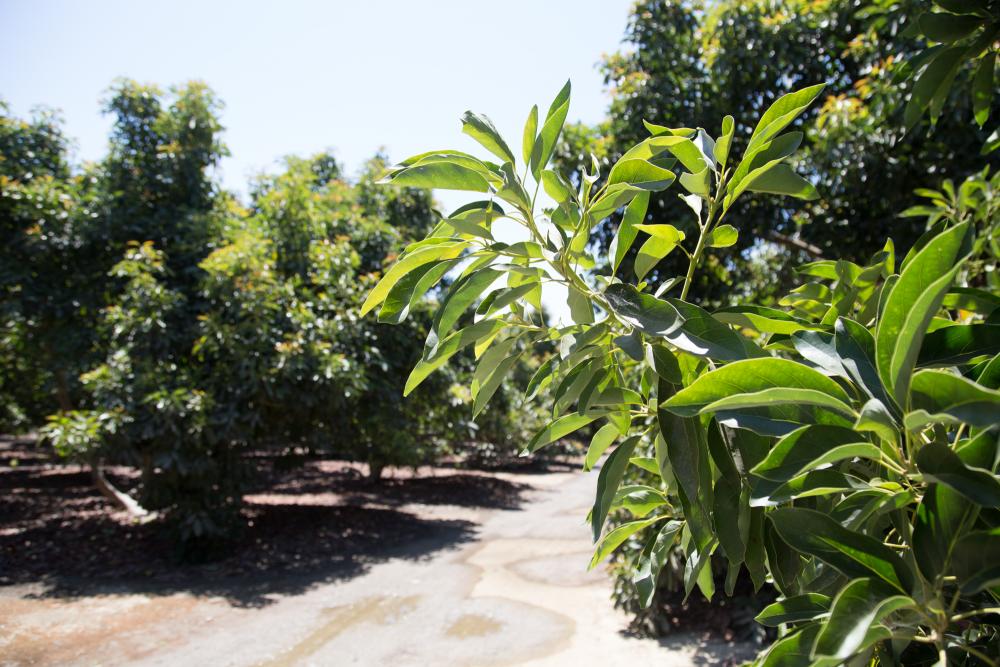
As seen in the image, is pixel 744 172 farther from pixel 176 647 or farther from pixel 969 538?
pixel 176 647

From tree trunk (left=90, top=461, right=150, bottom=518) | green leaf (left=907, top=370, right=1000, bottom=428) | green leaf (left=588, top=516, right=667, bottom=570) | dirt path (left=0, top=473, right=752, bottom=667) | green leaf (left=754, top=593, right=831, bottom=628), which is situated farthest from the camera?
tree trunk (left=90, top=461, right=150, bottom=518)

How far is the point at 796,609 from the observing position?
697 millimetres

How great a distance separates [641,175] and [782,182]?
0.21m

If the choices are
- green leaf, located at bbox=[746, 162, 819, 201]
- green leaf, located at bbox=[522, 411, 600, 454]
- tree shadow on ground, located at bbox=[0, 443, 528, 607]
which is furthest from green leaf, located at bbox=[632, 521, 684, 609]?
tree shadow on ground, located at bbox=[0, 443, 528, 607]

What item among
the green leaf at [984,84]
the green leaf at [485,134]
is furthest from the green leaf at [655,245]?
the green leaf at [984,84]

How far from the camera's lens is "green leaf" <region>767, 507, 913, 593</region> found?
608 millimetres

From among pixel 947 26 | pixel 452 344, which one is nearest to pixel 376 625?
pixel 452 344

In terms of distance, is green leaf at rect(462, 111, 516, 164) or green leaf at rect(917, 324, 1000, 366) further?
green leaf at rect(462, 111, 516, 164)

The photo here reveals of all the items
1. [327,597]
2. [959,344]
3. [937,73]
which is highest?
[937,73]

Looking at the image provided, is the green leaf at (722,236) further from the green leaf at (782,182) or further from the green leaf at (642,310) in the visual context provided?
the green leaf at (642,310)

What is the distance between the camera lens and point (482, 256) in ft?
2.80

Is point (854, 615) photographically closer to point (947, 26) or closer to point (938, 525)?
point (938, 525)

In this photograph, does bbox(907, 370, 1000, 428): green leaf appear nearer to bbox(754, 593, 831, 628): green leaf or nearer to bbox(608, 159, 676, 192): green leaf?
bbox(754, 593, 831, 628): green leaf

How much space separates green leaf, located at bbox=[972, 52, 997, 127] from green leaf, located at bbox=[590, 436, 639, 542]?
1522mm
